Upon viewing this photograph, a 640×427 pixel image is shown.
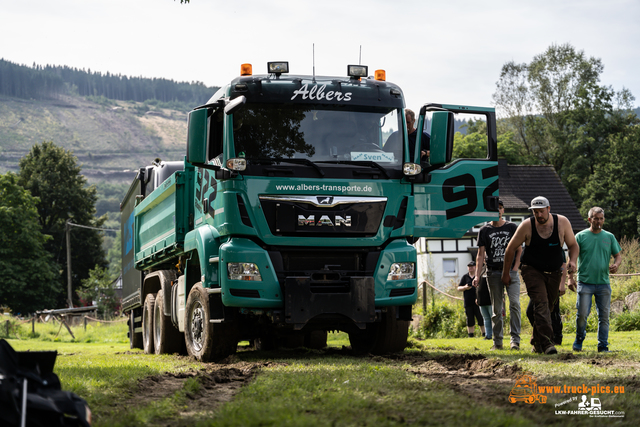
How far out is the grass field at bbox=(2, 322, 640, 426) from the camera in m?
4.47

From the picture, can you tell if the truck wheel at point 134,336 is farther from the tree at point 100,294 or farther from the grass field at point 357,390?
the tree at point 100,294

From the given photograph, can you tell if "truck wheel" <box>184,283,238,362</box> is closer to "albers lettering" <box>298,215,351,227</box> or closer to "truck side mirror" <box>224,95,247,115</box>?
"albers lettering" <box>298,215,351,227</box>

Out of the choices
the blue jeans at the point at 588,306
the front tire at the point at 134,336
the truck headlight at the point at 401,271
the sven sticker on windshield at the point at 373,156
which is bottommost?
the front tire at the point at 134,336

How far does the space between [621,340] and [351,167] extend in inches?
254

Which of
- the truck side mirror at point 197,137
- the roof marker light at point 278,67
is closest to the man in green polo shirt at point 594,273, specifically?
the roof marker light at point 278,67

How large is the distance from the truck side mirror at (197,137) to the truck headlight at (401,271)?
2.59 metres

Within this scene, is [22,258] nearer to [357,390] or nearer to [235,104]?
[235,104]

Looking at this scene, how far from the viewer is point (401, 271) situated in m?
8.77

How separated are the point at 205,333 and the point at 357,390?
3.81m

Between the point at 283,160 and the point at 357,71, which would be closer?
the point at 283,160

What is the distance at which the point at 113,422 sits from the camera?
454 centimetres

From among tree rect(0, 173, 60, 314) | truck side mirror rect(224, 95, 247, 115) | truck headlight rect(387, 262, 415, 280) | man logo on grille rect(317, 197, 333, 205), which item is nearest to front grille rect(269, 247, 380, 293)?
truck headlight rect(387, 262, 415, 280)

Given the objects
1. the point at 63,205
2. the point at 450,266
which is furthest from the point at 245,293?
the point at 63,205

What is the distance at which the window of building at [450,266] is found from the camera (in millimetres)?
47281
